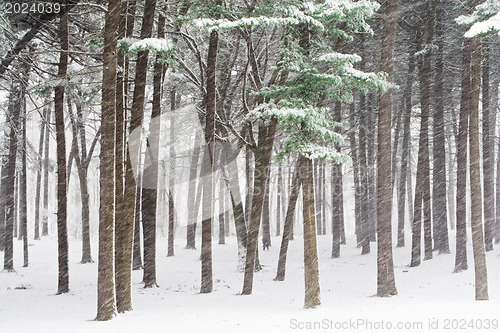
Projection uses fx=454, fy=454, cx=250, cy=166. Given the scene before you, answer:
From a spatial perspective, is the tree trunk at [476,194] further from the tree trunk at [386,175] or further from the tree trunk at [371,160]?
the tree trunk at [371,160]

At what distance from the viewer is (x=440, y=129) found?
2045cm

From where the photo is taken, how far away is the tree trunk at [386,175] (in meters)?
13.3

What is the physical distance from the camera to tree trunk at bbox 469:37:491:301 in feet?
40.8

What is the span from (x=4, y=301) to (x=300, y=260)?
14772 mm

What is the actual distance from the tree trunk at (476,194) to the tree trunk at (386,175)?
219 cm

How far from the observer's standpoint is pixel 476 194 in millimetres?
12633

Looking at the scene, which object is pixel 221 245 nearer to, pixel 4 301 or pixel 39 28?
pixel 4 301

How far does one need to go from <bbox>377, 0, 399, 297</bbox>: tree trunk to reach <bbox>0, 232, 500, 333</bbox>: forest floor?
0.78 m

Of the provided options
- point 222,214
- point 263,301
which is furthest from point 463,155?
point 222,214

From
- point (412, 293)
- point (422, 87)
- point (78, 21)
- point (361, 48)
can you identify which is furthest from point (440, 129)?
point (78, 21)

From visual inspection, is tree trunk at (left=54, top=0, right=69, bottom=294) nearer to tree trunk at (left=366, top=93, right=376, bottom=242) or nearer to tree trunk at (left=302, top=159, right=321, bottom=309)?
tree trunk at (left=302, top=159, right=321, bottom=309)

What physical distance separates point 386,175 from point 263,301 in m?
5.18

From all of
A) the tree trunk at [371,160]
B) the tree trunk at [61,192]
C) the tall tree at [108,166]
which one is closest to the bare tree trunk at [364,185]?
the tree trunk at [371,160]

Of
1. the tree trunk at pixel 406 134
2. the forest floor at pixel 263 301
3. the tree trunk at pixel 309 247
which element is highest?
the tree trunk at pixel 406 134
